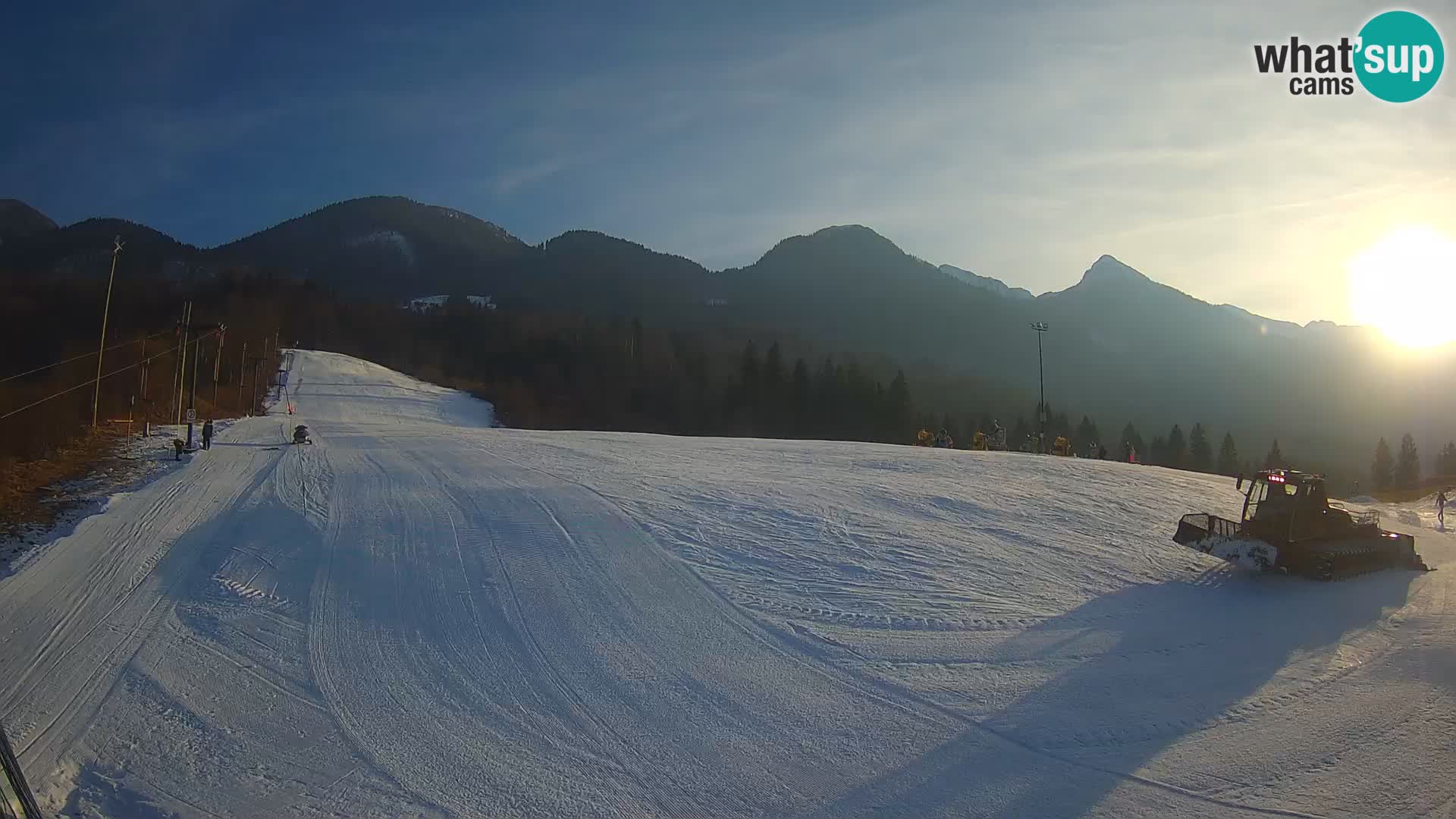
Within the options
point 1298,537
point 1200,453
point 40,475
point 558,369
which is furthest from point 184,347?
point 1200,453

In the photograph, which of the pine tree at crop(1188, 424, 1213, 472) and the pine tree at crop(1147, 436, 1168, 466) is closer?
the pine tree at crop(1147, 436, 1168, 466)

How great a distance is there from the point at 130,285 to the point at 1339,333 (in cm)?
20608

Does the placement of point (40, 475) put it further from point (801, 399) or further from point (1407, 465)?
point (1407, 465)

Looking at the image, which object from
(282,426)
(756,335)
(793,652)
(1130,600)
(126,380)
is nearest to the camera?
Answer: (793,652)

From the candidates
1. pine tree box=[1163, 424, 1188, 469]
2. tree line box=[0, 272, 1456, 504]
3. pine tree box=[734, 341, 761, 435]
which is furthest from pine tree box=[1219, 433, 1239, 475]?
pine tree box=[734, 341, 761, 435]

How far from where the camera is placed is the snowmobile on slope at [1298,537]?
13102mm

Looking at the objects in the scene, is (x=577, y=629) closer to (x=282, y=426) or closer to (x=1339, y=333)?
(x=282, y=426)

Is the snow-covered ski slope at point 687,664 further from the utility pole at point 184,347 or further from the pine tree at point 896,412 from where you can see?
the pine tree at point 896,412

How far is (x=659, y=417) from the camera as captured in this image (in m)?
77.4

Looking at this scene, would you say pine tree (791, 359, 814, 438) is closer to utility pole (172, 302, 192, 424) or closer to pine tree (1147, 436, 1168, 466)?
pine tree (1147, 436, 1168, 466)

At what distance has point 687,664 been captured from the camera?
838 cm

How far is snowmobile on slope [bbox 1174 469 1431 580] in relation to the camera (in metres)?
13.1

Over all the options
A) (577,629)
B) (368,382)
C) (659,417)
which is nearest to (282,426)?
(577,629)

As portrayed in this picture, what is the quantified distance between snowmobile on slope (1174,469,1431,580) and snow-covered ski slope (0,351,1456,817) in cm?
42
